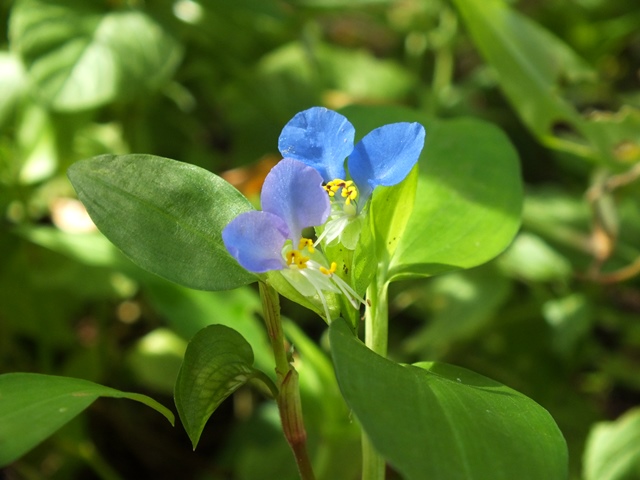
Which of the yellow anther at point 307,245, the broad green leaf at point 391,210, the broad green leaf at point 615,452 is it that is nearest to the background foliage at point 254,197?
the broad green leaf at point 615,452

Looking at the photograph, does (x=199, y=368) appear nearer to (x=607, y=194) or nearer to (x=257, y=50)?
(x=607, y=194)

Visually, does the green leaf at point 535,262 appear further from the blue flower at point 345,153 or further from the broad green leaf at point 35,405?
the broad green leaf at point 35,405

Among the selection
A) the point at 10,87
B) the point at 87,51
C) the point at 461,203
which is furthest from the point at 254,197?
the point at 461,203

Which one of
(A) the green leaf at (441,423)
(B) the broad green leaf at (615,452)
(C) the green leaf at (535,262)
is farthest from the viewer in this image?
(C) the green leaf at (535,262)

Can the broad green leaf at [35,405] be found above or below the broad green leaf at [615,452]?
above

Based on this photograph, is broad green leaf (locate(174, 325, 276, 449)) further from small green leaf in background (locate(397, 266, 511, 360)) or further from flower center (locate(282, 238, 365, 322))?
small green leaf in background (locate(397, 266, 511, 360))

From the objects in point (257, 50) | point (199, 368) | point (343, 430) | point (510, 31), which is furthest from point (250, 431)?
point (257, 50)
